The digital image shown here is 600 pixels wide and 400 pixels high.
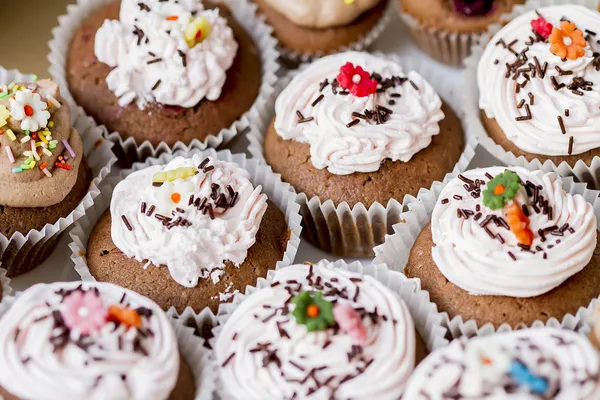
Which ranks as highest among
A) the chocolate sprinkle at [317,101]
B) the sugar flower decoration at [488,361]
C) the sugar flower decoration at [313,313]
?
the chocolate sprinkle at [317,101]

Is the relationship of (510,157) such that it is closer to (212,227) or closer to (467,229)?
(467,229)

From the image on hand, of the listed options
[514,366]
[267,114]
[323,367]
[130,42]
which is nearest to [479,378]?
[514,366]

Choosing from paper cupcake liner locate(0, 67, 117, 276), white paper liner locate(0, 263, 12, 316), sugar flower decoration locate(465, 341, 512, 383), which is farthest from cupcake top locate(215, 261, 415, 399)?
paper cupcake liner locate(0, 67, 117, 276)

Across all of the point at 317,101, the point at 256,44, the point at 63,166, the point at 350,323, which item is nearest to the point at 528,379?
the point at 350,323

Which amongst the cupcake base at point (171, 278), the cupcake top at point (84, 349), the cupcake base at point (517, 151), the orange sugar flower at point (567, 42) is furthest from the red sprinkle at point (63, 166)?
the orange sugar flower at point (567, 42)

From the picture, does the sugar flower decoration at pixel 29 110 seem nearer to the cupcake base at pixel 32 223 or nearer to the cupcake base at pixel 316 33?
the cupcake base at pixel 32 223

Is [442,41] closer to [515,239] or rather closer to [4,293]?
[515,239]
